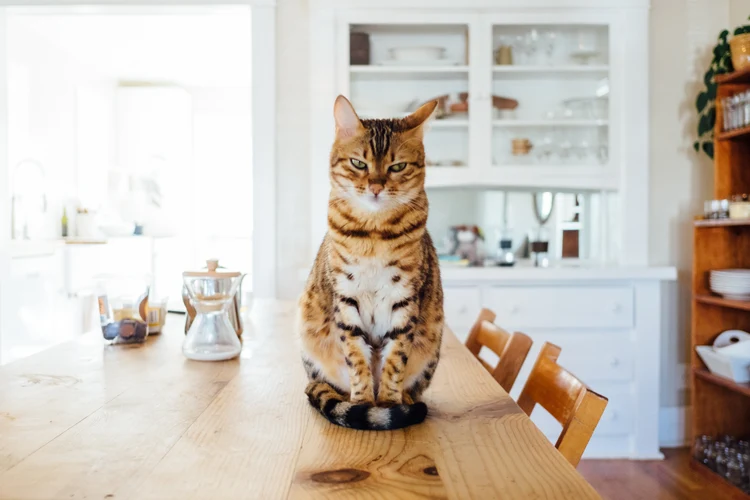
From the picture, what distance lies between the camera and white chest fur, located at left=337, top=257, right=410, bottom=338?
860 millimetres

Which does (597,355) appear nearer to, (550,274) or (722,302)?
(550,274)

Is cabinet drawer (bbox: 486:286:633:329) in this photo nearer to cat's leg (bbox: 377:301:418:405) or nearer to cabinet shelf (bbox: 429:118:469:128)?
cabinet shelf (bbox: 429:118:469:128)

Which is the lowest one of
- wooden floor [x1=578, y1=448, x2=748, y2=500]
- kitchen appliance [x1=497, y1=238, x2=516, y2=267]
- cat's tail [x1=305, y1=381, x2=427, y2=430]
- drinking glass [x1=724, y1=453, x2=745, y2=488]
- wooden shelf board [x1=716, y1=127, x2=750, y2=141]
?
wooden floor [x1=578, y1=448, x2=748, y2=500]

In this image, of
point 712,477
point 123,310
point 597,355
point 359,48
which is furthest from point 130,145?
point 712,477

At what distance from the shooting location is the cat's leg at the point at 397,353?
0.87m

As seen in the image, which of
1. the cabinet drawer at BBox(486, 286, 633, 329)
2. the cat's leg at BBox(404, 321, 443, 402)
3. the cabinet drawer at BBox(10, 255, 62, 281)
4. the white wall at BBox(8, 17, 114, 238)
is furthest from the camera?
the white wall at BBox(8, 17, 114, 238)

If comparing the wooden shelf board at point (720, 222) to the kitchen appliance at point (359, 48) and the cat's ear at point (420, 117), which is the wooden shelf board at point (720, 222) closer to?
the kitchen appliance at point (359, 48)

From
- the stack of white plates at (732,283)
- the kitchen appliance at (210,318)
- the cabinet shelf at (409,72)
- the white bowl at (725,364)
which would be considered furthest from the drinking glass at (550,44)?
the kitchen appliance at (210,318)

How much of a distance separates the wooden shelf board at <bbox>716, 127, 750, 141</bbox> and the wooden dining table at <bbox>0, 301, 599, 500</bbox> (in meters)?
2.04

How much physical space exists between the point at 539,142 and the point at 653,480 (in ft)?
5.53

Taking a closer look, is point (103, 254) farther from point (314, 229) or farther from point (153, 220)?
point (314, 229)

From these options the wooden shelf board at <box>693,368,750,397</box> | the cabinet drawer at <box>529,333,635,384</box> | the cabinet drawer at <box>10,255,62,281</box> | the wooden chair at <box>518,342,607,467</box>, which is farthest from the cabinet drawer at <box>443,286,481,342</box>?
the cabinet drawer at <box>10,255,62,281</box>

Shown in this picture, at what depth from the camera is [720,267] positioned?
9.12ft

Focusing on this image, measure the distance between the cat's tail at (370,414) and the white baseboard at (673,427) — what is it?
8.87 feet
